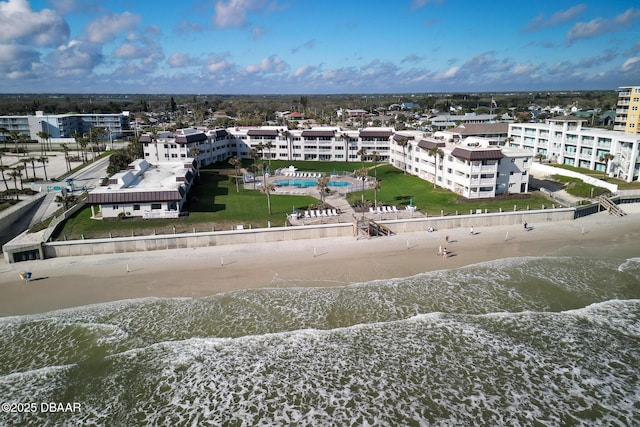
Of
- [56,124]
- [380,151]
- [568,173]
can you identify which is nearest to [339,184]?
[380,151]

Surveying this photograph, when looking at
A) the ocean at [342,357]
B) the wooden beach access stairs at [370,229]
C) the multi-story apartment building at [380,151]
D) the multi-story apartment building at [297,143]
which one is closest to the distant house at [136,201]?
the ocean at [342,357]

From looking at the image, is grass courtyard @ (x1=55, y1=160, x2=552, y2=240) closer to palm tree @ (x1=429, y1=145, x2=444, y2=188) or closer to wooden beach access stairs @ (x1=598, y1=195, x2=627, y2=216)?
palm tree @ (x1=429, y1=145, x2=444, y2=188)

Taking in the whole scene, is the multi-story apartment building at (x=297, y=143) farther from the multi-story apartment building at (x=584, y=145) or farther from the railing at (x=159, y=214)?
the railing at (x=159, y=214)

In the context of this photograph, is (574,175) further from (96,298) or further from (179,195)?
(96,298)

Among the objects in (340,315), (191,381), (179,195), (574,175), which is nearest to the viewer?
(191,381)

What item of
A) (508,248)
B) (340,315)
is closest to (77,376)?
(340,315)

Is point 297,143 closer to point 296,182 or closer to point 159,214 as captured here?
point 296,182
